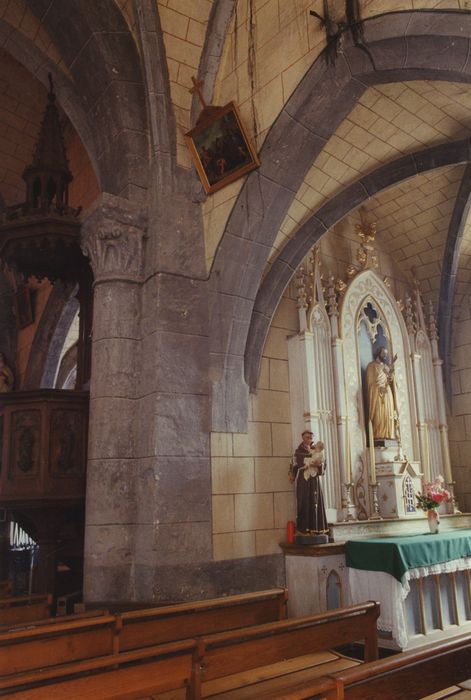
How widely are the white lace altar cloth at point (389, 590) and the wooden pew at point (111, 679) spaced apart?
3.29m

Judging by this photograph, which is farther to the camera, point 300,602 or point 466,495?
point 466,495

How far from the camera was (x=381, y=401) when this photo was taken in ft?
24.7

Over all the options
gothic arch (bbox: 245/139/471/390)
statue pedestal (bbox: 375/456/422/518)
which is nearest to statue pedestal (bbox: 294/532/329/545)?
statue pedestal (bbox: 375/456/422/518)

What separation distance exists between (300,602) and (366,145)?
16.1 feet

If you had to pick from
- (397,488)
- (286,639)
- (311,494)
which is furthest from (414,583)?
(286,639)

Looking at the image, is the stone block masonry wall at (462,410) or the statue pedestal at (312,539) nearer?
the statue pedestal at (312,539)

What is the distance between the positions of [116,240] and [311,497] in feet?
10.1

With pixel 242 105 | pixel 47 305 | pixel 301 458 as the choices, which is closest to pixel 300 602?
pixel 301 458

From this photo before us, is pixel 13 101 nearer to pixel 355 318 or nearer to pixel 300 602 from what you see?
pixel 355 318

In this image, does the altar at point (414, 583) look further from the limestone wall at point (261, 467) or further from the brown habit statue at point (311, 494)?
the limestone wall at point (261, 467)

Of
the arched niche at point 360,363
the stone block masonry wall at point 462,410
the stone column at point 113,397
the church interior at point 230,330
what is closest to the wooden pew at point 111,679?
the church interior at point 230,330

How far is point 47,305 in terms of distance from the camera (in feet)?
30.4

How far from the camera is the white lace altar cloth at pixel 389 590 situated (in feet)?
17.3

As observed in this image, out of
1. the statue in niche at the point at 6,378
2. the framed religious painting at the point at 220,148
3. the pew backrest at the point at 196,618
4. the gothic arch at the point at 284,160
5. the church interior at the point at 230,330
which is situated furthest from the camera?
the statue in niche at the point at 6,378
